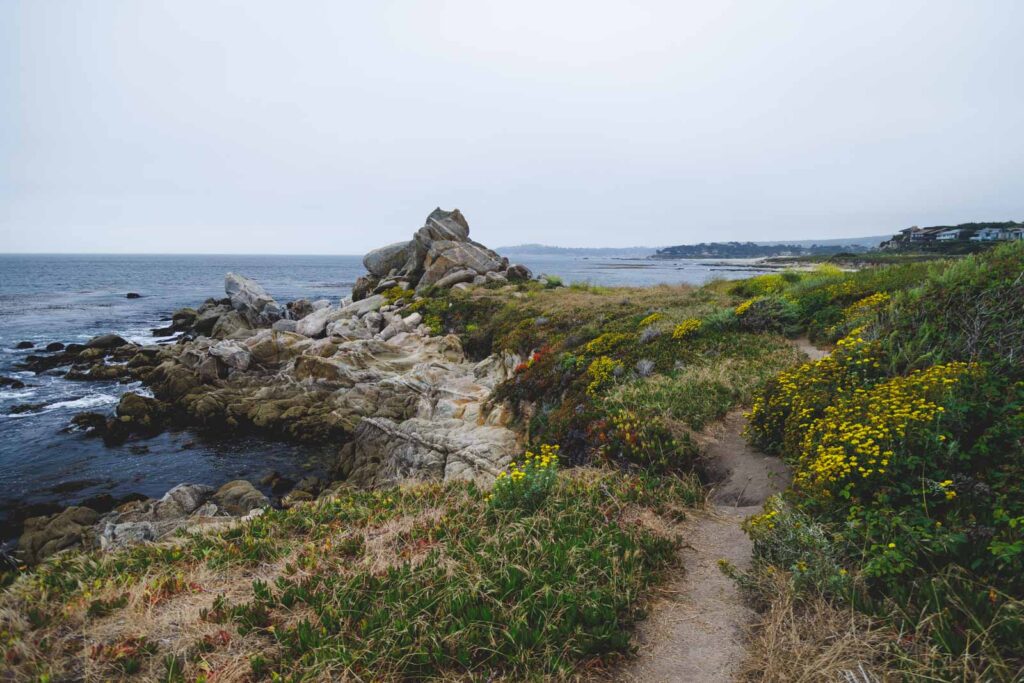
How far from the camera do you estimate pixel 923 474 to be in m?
4.82

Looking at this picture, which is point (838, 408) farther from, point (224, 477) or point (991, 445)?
point (224, 477)

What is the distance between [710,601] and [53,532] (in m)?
13.7

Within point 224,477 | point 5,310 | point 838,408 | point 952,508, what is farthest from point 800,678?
point 5,310

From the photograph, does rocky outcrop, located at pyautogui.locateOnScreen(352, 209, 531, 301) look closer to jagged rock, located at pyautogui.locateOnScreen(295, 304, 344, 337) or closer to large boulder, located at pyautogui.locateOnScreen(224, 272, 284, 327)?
jagged rock, located at pyautogui.locateOnScreen(295, 304, 344, 337)

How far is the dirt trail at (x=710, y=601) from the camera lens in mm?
3938

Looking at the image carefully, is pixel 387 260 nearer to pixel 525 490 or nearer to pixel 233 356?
pixel 233 356

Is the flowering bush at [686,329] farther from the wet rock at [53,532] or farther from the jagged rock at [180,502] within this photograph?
the wet rock at [53,532]

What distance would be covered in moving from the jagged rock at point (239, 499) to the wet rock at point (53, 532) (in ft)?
8.49

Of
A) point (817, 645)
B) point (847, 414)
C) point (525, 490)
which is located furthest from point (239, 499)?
point (847, 414)

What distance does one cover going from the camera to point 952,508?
4.48m

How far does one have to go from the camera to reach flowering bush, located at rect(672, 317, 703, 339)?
1357cm

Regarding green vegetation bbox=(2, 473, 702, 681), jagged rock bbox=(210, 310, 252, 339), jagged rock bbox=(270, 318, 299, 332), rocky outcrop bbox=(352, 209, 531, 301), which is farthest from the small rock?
jagged rock bbox=(210, 310, 252, 339)

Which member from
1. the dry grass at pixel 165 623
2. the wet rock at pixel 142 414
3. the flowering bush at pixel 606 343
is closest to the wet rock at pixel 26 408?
the wet rock at pixel 142 414

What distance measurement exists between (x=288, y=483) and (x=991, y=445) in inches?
602
